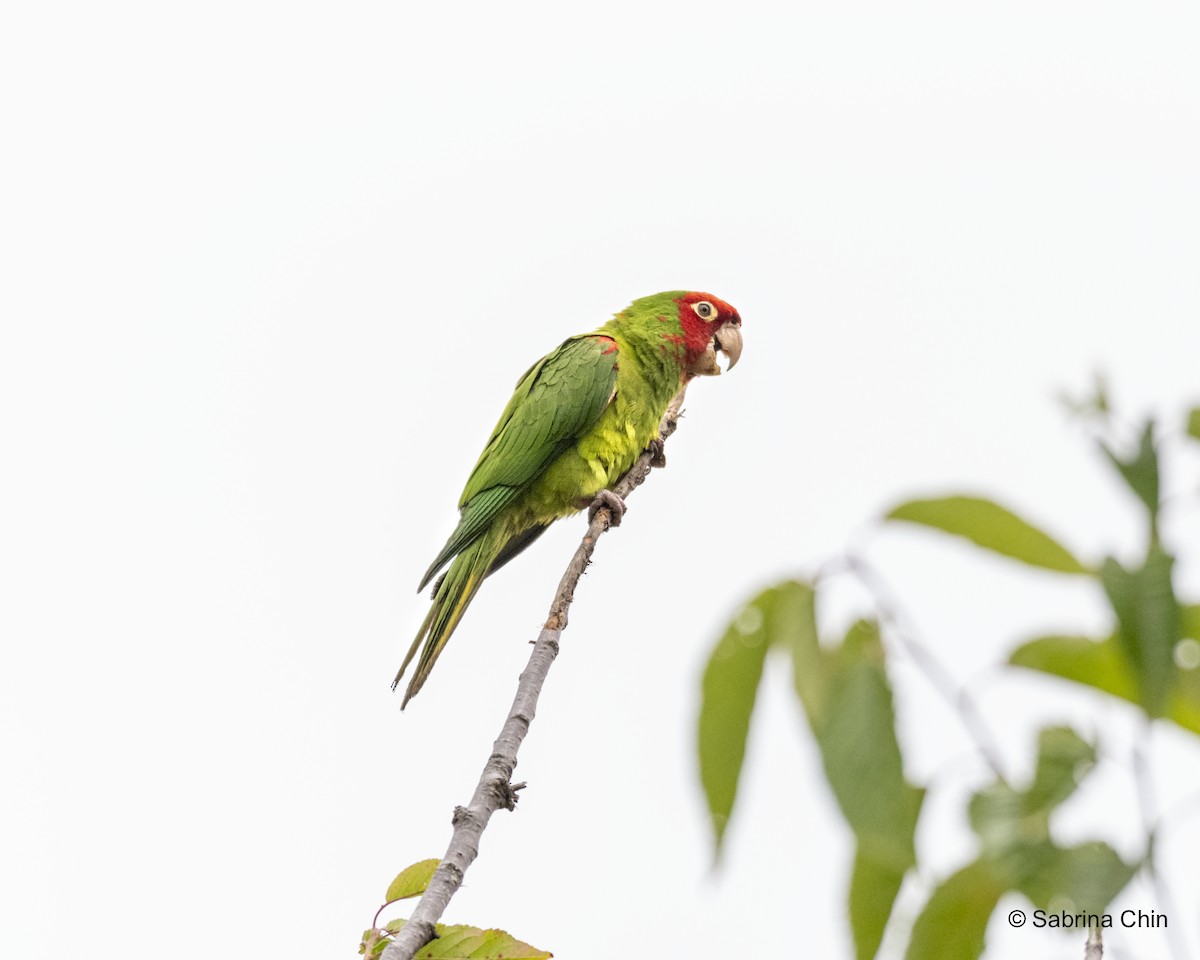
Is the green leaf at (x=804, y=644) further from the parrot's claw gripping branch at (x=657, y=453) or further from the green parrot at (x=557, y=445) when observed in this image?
the parrot's claw gripping branch at (x=657, y=453)

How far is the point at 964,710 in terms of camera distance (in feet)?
3.34

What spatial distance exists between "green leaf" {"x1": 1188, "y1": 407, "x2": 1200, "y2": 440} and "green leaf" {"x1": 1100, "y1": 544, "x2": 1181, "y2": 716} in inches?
5.1

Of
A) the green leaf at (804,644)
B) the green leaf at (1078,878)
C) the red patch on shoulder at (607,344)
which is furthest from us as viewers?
the red patch on shoulder at (607,344)

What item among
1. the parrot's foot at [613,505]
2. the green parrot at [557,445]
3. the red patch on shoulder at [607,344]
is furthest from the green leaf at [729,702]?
the red patch on shoulder at [607,344]

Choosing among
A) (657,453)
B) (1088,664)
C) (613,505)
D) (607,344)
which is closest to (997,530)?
(1088,664)

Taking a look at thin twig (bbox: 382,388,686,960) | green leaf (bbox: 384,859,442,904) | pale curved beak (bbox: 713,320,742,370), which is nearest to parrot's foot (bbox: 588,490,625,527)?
thin twig (bbox: 382,388,686,960)

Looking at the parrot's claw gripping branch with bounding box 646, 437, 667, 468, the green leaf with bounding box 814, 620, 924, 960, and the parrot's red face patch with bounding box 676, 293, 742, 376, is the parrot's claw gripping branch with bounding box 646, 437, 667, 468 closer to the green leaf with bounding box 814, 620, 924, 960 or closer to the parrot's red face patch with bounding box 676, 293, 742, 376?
the parrot's red face patch with bounding box 676, 293, 742, 376

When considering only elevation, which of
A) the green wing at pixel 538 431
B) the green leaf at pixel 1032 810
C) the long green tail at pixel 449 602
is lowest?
the green leaf at pixel 1032 810

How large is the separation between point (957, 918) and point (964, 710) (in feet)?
1.11

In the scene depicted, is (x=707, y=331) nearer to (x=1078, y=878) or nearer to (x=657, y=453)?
(x=657, y=453)

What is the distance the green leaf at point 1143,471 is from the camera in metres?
0.83

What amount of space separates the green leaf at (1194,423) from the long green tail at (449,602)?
3.69 metres

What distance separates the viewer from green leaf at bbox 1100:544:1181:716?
83 centimetres

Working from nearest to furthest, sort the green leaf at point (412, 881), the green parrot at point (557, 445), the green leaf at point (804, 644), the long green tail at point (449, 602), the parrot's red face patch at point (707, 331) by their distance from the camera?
1. the green leaf at point (804, 644)
2. the green leaf at point (412, 881)
3. the long green tail at point (449, 602)
4. the green parrot at point (557, 445)
5. the parrot's red face patch at point (707, 331)
